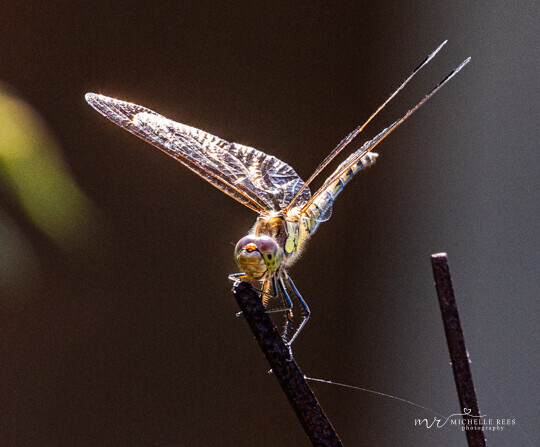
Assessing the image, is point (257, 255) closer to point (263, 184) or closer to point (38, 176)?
point (263, 184)

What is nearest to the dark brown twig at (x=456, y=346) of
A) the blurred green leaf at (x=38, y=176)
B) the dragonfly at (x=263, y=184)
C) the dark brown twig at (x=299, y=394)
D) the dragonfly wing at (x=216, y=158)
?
the dark brown twig at (x=299, y=394)

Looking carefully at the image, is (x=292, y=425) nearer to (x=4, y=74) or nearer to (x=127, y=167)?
(x=127, y=167)

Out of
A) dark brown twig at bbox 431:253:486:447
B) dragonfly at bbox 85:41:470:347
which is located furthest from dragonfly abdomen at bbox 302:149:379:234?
dark brown twig at bbox 431:253:486:447

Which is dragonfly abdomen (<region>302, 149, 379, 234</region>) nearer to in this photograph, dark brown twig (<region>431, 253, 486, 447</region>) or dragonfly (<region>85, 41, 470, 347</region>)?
dragonfly (<region>85, 41, 470, 347</region>)

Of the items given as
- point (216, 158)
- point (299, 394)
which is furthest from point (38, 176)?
point (299, 394)

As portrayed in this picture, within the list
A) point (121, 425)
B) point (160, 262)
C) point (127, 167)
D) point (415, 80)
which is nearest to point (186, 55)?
point (127, 167)
